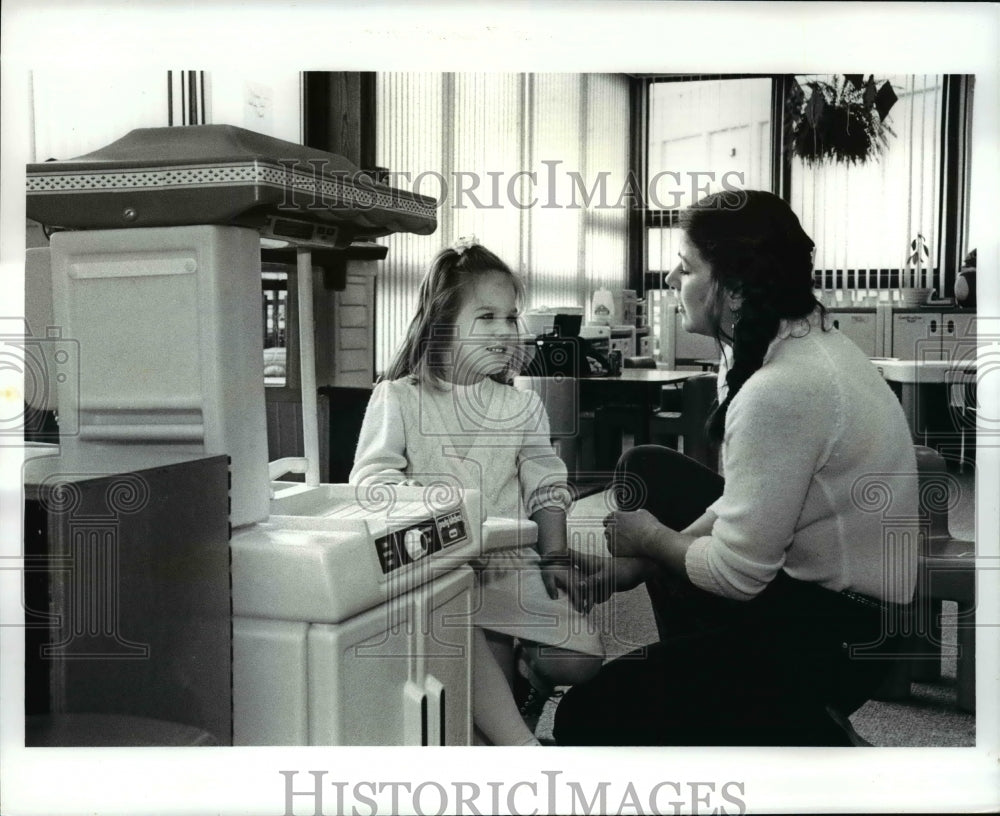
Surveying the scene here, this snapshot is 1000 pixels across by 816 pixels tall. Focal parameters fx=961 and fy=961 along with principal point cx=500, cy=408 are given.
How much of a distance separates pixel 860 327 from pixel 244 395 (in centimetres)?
80

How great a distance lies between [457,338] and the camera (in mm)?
1529

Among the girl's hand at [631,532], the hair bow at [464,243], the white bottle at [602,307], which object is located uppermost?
the hair bow at [464,243]

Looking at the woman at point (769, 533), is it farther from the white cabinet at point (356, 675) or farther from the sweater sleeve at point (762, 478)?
Result: the white cabinet at point (356, 675)

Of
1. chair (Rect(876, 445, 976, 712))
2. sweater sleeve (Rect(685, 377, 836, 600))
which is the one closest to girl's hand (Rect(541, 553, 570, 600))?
sweater sleeve (Rect(685, 377, 836, 600))

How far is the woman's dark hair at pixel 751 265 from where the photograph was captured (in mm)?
1308

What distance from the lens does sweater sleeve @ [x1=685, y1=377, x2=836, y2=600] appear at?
1237 mm

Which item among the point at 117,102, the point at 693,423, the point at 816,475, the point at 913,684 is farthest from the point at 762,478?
the point at 117,102

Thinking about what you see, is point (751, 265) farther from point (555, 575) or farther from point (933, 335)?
point (555, 575)

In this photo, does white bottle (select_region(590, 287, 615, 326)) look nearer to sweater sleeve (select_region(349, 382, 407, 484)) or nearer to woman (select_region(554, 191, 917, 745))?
woman (select_region(554, 191, 917, 745))

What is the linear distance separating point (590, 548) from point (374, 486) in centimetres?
34

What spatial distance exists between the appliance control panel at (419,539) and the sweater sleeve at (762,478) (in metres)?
0.36

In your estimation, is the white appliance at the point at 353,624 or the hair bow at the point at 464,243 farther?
the hair bow at the point at 464,243

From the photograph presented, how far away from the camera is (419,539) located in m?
1.18

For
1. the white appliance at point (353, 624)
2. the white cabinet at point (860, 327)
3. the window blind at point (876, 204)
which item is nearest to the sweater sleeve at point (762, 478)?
the white cabinet at point (860, 327)
